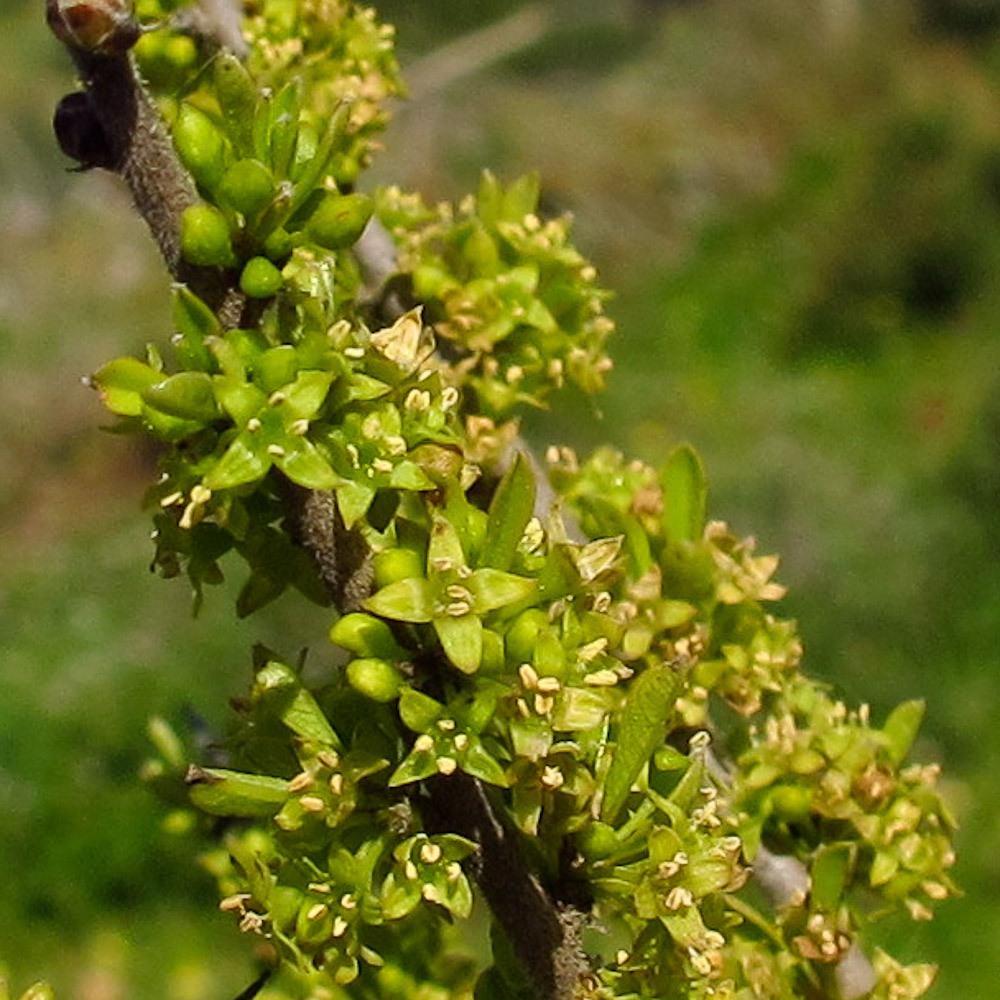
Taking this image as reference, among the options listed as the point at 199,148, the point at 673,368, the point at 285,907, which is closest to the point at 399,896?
the point at 285,907

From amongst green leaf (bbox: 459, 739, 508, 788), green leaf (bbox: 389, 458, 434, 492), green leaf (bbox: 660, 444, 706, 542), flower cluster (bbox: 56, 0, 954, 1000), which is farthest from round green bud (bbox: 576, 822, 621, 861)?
green leaf (bbox: 660, 444, 706, 542)

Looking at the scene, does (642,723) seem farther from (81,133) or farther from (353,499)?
(81,133)

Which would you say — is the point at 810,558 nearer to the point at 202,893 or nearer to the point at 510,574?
the point at 202,893

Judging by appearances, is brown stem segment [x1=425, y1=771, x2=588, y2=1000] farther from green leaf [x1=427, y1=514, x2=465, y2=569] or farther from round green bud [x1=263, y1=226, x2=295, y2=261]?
round green bud [x1=263, y1=226, x2=295, y2=261]

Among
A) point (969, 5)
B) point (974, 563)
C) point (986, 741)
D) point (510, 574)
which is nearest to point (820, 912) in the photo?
point (510, 574)

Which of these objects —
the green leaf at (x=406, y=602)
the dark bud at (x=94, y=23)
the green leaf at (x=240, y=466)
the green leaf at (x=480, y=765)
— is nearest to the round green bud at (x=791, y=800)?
the green leaf at (x=480, y=765)
